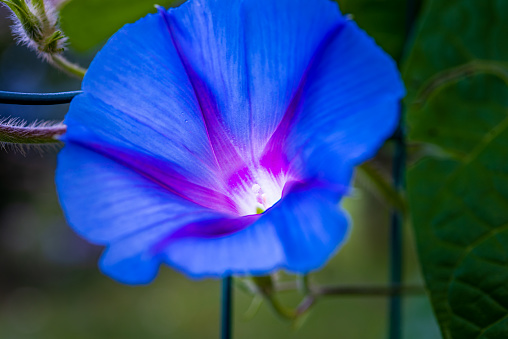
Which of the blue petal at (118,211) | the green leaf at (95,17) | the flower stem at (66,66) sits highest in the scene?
the green leaf at (95,17)

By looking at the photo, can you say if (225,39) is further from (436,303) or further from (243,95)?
(436,303)

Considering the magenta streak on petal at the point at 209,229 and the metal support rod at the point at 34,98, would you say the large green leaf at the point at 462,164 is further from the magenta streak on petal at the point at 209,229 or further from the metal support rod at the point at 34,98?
the metal support rod at the point at 34,98

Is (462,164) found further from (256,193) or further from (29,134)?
(29,134)

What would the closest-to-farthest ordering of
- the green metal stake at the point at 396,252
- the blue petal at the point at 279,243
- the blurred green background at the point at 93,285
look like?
the blue petal at the point at 279,243, the green metal stake at the point at 396,252, the blurred green background at the point at 93,285

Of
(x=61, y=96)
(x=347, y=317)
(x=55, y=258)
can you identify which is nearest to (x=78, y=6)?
(x=61, y=96)

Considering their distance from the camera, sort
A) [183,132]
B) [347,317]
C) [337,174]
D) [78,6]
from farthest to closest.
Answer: [347,317], [78,6], [183,132], [337,174]

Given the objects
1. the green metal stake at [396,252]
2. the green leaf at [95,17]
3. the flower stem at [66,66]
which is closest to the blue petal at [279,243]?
the flower stem at [66,66]
